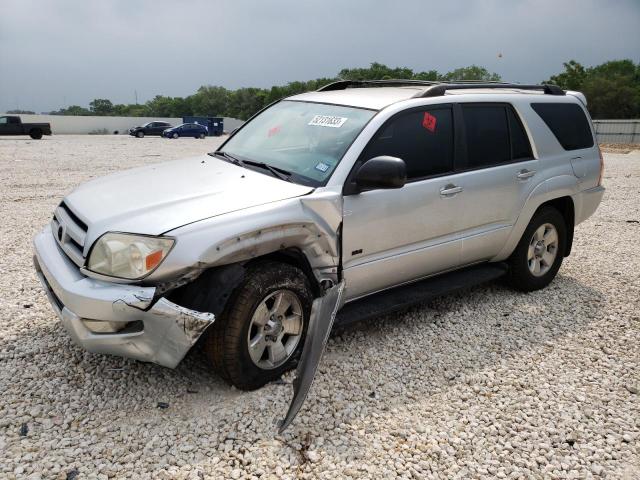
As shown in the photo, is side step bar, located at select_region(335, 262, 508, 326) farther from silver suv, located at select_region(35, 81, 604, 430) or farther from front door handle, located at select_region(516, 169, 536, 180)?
front door handle, located at select_region(516, 169, 536, 180)

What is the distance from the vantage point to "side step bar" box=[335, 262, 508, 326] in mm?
3584

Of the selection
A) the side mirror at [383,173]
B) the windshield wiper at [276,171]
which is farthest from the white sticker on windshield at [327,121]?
the side mirror at [383,173]

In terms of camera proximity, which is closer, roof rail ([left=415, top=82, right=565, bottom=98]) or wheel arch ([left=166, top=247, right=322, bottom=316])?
wheel arch ([left=166, top=247, right=322, bottom=316])

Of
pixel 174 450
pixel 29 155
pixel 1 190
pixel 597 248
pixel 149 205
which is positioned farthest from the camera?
pixel 29 155

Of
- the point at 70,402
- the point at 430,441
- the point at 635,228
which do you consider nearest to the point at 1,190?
the point at 70,402

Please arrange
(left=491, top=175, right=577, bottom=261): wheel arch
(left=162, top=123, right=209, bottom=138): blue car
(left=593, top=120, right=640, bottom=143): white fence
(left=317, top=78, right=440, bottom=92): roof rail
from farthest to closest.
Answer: (left=162, top=123, right=209, bottom=138): blue car
(left=593, top=120, right=640, bottom=143): white fence
(left=317, top=78, right=440, bottom=92): roof rail
(left=491, top=175, right=577, bottom=261): wheel arch

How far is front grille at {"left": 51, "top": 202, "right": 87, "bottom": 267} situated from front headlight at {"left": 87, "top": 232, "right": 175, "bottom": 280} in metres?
0.17

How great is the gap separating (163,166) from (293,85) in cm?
9768

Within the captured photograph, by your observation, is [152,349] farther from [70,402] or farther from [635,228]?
[635,228]

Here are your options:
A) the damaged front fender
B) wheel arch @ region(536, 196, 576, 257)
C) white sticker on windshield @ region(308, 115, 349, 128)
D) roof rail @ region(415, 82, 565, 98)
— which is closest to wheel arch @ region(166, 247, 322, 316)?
the damaged front fender

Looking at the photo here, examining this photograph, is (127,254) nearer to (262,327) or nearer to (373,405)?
(262,327)

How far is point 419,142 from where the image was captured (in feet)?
12.5

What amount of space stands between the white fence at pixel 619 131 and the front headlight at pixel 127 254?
1493 inches

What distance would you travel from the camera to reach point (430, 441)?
112 inches
